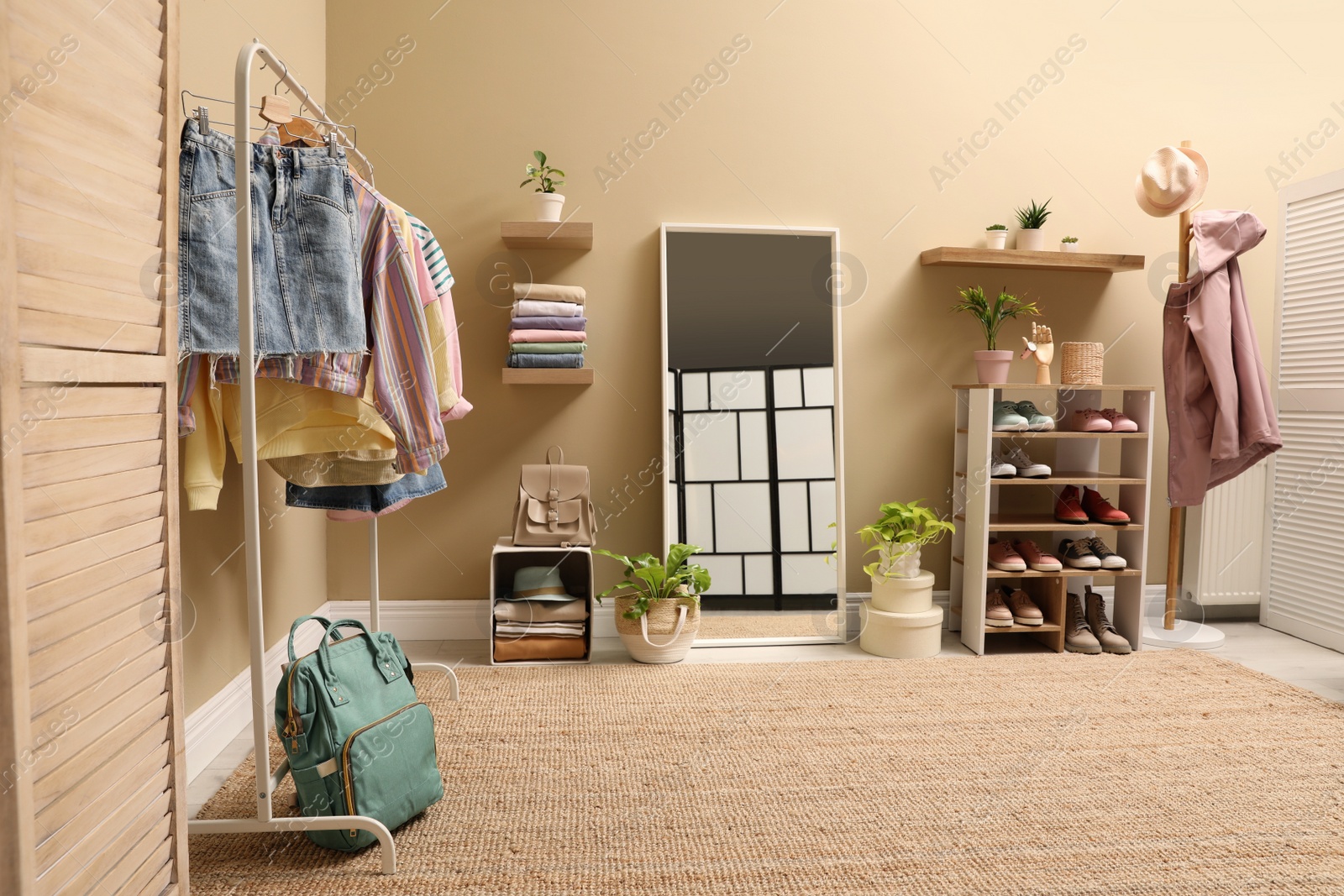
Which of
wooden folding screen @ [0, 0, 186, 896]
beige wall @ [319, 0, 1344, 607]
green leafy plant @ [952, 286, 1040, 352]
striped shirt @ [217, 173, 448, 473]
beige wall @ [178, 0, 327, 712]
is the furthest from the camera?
green leafy plant @ [952, 286, 1040, 352]

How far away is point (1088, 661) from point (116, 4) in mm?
3291

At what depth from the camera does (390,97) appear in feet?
10.1

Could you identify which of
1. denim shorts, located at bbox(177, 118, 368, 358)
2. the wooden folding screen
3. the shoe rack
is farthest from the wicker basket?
the wooden folding screen

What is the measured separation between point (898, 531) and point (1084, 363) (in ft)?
3.31

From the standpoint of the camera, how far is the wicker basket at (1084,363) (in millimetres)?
3191

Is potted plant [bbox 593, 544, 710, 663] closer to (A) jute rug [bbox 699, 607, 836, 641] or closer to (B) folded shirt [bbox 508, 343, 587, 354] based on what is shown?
(A) jute rug [bbox 699, 607, 836, 641]

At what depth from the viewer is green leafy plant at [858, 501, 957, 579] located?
3047mm

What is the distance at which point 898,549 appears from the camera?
3.05m

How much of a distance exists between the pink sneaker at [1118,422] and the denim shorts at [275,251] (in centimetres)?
279

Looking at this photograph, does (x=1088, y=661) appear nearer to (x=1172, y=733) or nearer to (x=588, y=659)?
(x=1172, y=733)

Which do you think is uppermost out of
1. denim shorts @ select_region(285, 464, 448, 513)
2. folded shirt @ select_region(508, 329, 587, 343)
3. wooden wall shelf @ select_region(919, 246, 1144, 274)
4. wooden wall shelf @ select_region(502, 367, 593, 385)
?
wooden wall shelf @ select_region(919, 246, 1144, 274)

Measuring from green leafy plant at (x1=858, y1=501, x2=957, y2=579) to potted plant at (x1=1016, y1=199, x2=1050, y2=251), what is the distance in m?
1.17

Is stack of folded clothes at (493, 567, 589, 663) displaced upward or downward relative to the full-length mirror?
downward

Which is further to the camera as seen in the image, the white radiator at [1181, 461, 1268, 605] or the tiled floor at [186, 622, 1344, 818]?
the white radiator at [1181, 461, 1268, 605]
